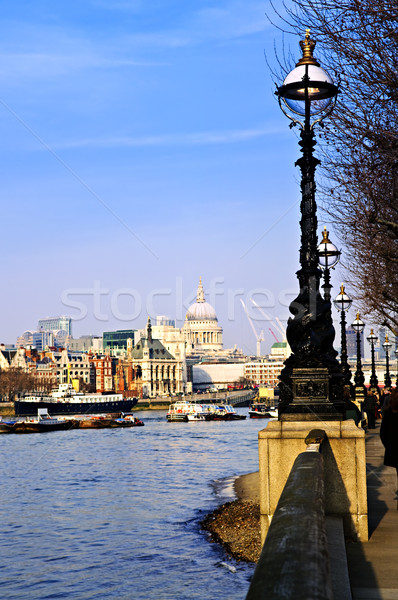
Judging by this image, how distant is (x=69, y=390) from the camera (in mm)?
170500

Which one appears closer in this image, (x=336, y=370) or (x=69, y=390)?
(x=336, y=370)

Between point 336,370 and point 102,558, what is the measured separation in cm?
1533

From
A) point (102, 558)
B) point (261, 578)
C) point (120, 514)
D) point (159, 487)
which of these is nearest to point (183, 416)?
point (159, 487)

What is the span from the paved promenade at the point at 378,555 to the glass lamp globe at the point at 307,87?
6529 mm

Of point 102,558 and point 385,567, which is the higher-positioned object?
point 385,567

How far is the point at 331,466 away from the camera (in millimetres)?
10680

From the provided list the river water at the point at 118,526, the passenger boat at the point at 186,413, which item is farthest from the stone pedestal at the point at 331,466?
the passenger boat at the point at 186,413

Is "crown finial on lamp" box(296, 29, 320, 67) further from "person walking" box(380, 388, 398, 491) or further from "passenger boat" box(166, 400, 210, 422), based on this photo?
"passenger boat" box(166, 400, 210, 422)

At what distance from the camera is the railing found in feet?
11.4

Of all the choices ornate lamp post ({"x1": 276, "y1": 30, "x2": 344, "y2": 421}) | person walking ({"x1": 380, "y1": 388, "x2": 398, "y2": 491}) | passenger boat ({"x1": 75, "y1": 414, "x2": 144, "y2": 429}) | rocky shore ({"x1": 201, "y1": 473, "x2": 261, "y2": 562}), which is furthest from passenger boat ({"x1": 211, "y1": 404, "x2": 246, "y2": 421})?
ornate lamp post ({"x1": 276, "y1": 30, "x2": 344, "y2": 421})

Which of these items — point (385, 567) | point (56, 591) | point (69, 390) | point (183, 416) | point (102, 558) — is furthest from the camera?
point (69, 390)

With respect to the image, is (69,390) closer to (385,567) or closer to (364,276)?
(364,276)

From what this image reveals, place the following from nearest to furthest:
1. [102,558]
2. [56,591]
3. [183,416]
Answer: [56,591] → [102,558] → [183,416]

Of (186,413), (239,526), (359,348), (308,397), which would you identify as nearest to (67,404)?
(186,413)
